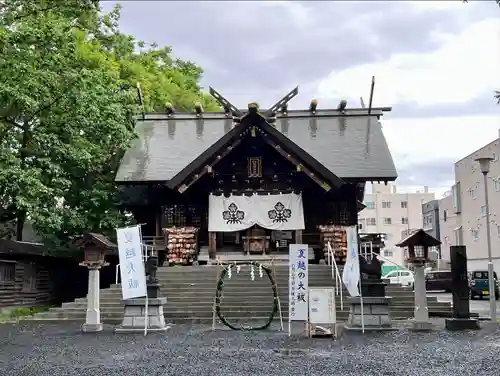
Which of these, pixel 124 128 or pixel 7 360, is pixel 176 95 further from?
pixel 7 360

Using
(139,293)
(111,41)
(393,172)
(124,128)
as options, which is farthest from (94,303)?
(111,41)

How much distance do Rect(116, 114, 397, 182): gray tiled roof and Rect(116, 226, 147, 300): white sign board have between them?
7276mm

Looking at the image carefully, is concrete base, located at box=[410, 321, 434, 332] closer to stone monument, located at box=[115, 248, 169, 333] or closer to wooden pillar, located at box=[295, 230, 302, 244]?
stone monument, located at box=[115, 248, 169, 333]

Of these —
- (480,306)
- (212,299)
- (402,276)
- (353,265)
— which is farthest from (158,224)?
(402,276)

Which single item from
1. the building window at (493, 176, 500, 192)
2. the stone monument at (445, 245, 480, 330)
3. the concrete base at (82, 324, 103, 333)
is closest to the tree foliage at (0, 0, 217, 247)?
the concrete base at (82, 324, 103, 333)

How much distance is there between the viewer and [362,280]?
1277cm

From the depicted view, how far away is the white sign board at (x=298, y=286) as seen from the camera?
11.6 metres

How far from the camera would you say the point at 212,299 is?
51.6 feet

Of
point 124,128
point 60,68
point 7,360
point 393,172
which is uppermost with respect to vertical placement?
point 60,68

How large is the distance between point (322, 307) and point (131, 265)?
425cm

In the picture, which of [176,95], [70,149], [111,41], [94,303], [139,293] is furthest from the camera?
[176,95]

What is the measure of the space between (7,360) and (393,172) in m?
13.8

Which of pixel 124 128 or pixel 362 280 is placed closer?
pixel 362 280

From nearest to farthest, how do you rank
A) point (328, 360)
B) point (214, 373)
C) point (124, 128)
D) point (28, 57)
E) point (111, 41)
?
point (214, 373)
point (328, 360)
point (28, 57)
point (124, 128)
point (111, 41)
